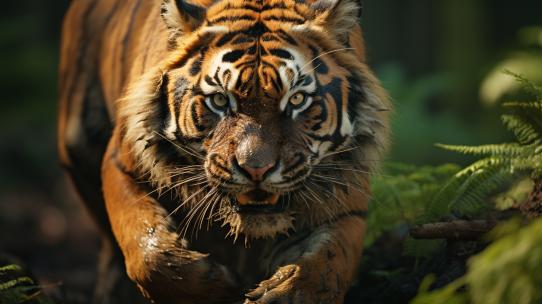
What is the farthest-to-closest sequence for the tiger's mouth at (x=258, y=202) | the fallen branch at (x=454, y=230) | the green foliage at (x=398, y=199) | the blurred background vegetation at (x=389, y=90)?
the blurred background vegetation at (x=389, y=90) → the green foliage at (x=398, y=199) → the tiger's mouth at (x=258, y=202) → the fallen branch at (x=454, y=230)

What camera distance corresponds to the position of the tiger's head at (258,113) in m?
4.04

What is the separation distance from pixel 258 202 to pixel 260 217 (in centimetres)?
7

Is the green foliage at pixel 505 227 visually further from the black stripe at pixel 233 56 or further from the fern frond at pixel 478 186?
the black stripe at pixel 233 56

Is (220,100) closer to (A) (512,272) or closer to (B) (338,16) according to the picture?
(B) (338,16)

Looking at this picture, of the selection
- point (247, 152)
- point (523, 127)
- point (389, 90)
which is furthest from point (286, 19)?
point (389, 90)

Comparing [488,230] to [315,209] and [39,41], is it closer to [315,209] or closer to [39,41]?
[315,209]

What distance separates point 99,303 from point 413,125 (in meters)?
5.27

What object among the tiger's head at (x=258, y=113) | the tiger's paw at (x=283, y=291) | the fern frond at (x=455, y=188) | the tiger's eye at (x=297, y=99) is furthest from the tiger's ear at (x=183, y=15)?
the fern frond at (x=455, y=188)

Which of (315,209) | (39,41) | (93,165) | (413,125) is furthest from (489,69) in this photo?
(315,209)

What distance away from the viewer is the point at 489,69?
39.8 ft

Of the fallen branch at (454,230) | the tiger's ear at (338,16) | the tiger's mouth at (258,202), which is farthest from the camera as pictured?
the tiger's ear at (338,16)

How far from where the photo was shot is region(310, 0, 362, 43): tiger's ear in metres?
4.39

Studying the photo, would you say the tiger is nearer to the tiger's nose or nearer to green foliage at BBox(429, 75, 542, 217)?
the tiger's nose

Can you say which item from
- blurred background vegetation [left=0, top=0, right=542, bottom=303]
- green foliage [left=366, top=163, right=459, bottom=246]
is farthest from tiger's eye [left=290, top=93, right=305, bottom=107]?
blurred background vegetation [left=0, top=0, right=542, bottom=303]
